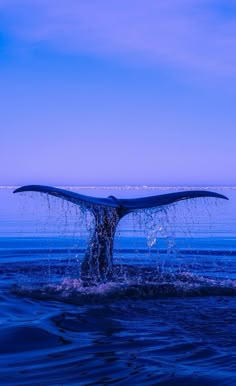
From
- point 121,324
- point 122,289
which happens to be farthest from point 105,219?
point 121,324

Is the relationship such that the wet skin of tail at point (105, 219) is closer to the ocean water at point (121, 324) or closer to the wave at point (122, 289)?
the ocean water at point (121, 324)

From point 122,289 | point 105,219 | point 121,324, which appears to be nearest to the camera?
point 121,324

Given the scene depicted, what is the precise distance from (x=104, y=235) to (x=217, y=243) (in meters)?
8.06

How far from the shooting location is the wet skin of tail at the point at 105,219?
305 inches

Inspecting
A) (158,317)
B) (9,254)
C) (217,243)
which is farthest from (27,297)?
(217,243)

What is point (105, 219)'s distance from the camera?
835 centimetres

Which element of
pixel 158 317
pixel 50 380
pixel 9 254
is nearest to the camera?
pixel 50 380

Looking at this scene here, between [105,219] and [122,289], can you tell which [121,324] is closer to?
[122,289]

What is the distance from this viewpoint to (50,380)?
401 cm

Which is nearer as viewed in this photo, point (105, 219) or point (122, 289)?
point (122, 289)

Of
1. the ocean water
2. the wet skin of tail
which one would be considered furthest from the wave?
the wet skin of tail

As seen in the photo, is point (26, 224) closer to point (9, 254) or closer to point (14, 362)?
point (9, 254)

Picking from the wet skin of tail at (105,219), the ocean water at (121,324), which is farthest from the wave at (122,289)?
the wet skin of tail at (105,219)

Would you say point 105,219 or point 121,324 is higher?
point 105,219
